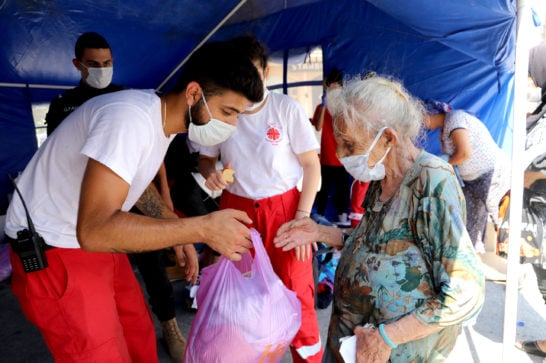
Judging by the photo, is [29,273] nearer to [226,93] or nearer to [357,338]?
[226,93]

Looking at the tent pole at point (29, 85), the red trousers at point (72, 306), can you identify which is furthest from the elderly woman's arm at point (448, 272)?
the tent pole at point (29, 85)

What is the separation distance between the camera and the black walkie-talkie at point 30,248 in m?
1.41

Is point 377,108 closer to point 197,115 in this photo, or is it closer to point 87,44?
point 197,115

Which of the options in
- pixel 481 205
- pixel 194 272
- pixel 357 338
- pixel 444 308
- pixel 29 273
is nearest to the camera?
pixel 444 308

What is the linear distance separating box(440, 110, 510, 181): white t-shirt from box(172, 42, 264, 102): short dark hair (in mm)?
2383

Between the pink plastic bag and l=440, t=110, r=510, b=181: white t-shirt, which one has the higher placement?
l=440, t=110, r=510, b=181: white t-shirt

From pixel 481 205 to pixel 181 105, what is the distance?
3.19m

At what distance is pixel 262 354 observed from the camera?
5.16 feet

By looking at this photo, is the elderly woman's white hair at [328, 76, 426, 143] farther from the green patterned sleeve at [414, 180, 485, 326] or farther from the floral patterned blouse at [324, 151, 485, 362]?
the green patterned sleeve at [414, 180, 485, 326]

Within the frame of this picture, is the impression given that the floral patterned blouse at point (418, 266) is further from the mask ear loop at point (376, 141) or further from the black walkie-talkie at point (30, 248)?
the black walkie-talkie at point (30, 248)

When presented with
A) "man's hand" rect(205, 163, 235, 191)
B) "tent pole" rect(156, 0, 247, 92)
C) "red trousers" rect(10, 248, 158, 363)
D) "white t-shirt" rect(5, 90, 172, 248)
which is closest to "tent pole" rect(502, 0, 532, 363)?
"man's hand" rect(205, 163, 235, 191)

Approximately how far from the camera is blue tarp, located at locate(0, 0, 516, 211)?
3701mm

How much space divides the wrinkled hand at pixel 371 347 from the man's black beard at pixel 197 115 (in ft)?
3.00

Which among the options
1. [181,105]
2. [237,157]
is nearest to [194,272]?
[237,157]
